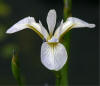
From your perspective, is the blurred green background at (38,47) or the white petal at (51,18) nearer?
the white petal at (51,18)

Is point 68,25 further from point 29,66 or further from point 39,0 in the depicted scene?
point 39,0

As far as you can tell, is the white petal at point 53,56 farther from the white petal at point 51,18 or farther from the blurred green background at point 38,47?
the blurred green background at point 38,47

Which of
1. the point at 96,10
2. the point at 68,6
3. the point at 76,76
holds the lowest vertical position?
the point at 76,76

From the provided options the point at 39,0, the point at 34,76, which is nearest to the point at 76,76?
the point at 34,76

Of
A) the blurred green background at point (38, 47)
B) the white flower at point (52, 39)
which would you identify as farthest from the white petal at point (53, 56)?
the blurred green background at point (38, 47)

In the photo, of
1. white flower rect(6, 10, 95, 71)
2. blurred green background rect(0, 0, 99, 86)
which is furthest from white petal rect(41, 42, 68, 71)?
blurred green background rect(0, 0, 99, 86)

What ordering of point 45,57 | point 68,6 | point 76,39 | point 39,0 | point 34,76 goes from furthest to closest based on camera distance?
1. point 39,0
2. point 76,39
3. point 34,76
4. point 68,6
5. point 45,57

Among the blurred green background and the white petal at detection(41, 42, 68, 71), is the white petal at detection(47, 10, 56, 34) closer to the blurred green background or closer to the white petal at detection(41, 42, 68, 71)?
the white petal at detection(41, 42, 68, 71)

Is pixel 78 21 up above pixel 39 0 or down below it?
below

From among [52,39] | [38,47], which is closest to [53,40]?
[52,39]
